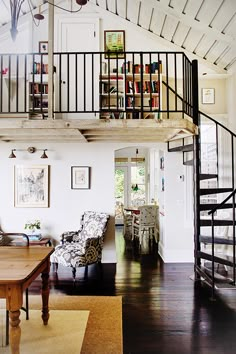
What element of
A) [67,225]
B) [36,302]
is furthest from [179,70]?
[36,302]

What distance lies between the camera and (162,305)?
3.58 m

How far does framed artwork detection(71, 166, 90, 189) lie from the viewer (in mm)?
5629

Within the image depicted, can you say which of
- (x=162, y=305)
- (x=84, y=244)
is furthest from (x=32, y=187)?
(x=162, y=305)

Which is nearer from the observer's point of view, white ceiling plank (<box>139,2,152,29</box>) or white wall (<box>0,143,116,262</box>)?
white ceiling plank (<box>139,2,152,29</box>)

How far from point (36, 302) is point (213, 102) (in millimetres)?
4945

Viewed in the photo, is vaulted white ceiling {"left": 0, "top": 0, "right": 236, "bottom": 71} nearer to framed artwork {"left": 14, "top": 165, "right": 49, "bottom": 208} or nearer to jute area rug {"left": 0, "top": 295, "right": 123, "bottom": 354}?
framed artwork {"left": 14, "top": 165, "right": 49, "bottom": 208}

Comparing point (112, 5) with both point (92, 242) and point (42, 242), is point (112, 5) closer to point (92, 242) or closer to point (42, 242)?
point (92, 242)

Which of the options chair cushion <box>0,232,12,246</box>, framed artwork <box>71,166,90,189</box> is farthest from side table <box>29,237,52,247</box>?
framed artwork <box>71,166,90,189</box>

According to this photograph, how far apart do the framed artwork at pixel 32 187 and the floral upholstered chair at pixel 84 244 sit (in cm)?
89

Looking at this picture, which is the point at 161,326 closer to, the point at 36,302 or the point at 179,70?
the point at 36,302

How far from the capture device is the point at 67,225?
222 inches

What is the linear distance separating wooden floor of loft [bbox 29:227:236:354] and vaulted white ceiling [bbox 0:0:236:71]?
4.15m

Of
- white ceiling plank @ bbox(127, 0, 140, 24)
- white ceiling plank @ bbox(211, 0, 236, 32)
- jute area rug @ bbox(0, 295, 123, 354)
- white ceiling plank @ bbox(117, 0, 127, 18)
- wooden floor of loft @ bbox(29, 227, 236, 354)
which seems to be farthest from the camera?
white ceiling plank @ bbox(117, 0, 127, 18)

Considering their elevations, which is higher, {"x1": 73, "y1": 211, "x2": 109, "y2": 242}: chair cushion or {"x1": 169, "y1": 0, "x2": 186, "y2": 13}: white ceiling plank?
{"x1": 169, "y1": 0, "x2": 186, "y2": 13}: white ceiling plank
